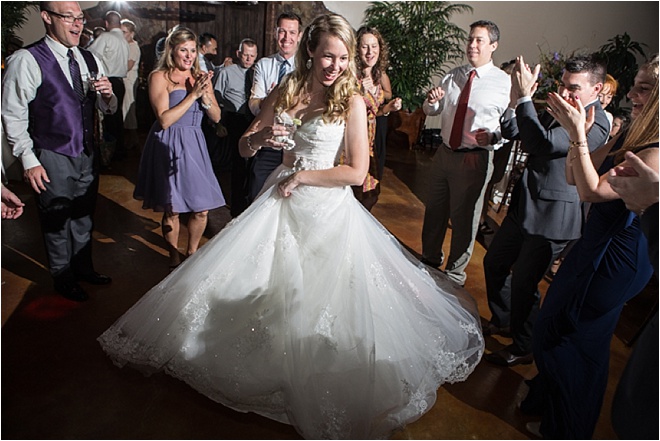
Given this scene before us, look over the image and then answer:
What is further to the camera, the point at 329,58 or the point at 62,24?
the point at 62,24

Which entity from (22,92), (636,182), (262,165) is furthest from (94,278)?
(636,182)

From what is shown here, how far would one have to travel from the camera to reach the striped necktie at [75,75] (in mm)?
2436

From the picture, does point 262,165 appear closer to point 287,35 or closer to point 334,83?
point 287,35

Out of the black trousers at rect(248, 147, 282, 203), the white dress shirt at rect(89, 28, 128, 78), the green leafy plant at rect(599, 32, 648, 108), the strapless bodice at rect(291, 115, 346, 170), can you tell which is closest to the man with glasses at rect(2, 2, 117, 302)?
the black trousers at rect(248, 147, 282, 203)

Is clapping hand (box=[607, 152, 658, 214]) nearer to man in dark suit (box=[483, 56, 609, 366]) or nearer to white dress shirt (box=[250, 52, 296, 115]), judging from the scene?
man in dark suit (box=[483, 56, 609, 366])

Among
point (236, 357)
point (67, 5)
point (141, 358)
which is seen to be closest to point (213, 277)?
point (236, 357)

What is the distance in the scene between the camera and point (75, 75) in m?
2.46

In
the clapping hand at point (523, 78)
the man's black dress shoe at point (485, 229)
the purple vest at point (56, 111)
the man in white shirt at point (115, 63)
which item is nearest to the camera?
the clapping hand at point (523, 78)

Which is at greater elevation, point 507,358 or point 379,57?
point 379,57

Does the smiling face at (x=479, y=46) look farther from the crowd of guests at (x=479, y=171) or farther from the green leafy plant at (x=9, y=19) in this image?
the green leafy plant at (x=9, y=19)

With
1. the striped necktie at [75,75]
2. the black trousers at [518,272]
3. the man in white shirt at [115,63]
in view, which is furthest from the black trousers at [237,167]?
the man in white shirt at [115,63]

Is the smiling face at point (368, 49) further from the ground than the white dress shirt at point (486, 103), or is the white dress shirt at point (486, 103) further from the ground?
the smiling face at point (368, 49)

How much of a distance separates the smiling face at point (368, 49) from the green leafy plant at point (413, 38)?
3881 mm

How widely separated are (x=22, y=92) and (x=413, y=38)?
20.5 ft
